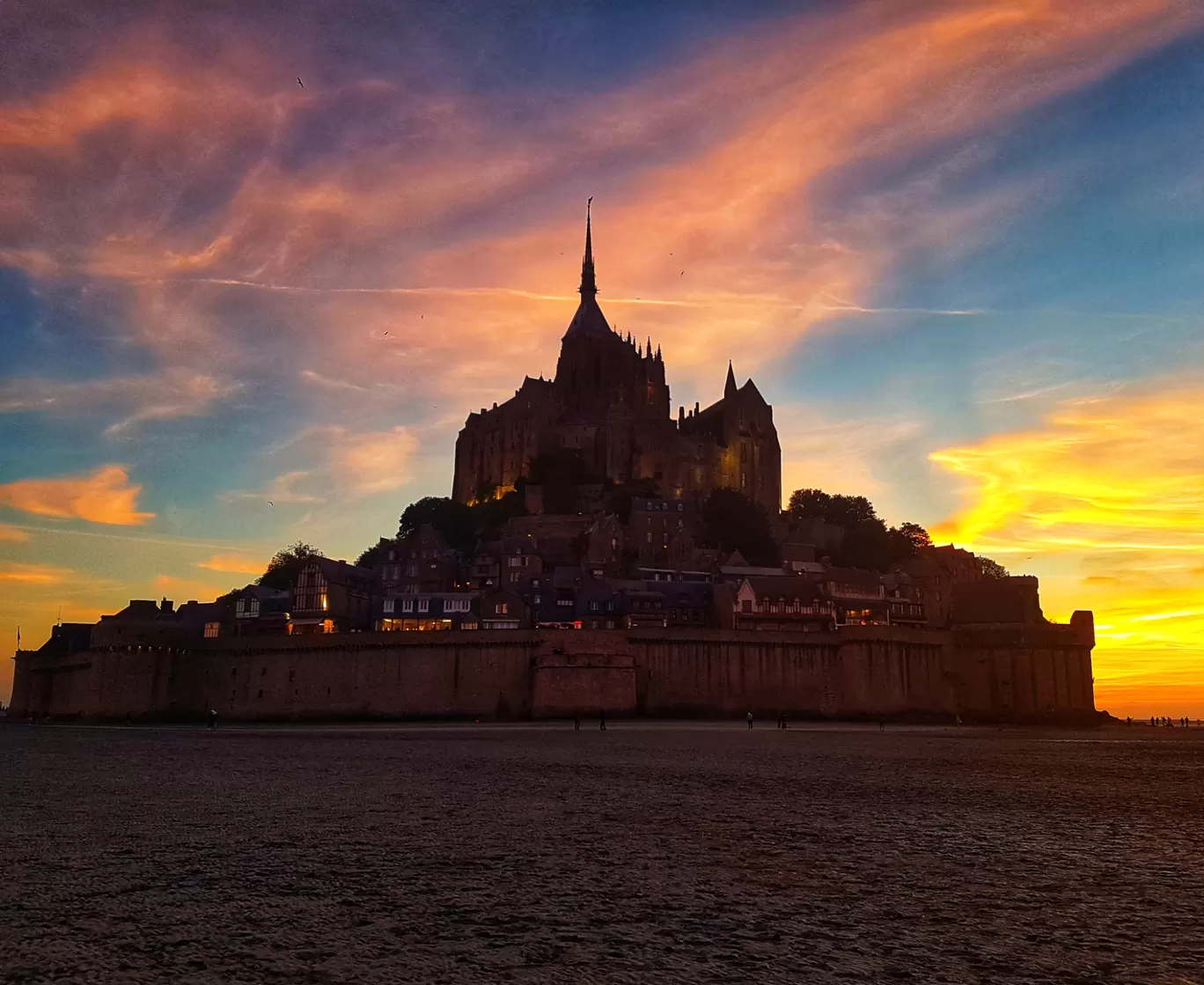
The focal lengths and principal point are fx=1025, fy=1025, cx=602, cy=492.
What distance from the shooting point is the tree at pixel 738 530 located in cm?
11038

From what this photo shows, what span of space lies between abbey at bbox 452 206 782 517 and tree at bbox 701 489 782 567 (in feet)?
37.3

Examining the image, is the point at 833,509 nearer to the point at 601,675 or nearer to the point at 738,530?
the point at 738,530

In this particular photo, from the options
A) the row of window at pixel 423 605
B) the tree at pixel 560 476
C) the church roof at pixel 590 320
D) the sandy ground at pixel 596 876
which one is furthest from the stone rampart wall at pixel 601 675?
the church roof at pixel 590 320

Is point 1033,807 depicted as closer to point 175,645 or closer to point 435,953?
point 435,953

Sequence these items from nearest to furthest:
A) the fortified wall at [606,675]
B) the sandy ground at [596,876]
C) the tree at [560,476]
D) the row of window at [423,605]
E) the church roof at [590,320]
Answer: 1. the sandy ground at [596,876]
2. the fortified wall at [606,675]
3. the row of window at [423,605]
4. the tree at [560,476]
5. the church roof at [590,320]

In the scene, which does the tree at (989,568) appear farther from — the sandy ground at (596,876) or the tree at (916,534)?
the sandy ground at (596,876)

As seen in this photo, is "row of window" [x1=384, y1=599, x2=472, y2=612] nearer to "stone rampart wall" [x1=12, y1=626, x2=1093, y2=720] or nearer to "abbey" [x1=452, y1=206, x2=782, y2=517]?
"stone rampart wall" [x1=12, y1=626, x2=1093, y2=720]

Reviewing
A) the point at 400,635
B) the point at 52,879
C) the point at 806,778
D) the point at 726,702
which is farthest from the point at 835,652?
the point at 52,879

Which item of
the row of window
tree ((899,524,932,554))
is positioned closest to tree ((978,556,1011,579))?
tree ((899,524,932,554))

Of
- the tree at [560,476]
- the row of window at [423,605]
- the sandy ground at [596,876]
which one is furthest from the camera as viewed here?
the tree at [560,476]

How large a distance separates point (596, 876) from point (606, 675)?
53.8m

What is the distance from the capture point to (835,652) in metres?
72.5

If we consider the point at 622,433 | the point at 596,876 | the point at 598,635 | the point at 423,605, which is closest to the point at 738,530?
the point at 622,433

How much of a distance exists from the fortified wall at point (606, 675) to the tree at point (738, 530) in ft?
114
